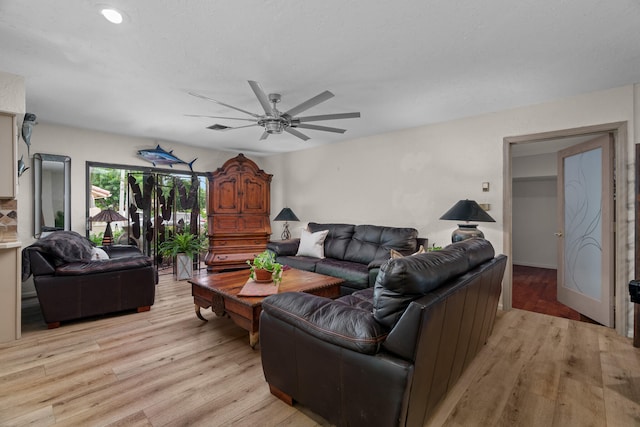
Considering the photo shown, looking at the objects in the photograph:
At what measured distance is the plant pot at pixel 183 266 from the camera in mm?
4832

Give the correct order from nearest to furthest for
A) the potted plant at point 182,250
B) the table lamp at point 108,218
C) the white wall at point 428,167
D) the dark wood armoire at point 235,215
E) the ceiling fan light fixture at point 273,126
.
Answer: the ceiling fan light fixture at point 273,126, the white wall at point 428,167, the table lamp at point 108,218, the potted plant at point 182,250, the dark wood armoire at point 235,215

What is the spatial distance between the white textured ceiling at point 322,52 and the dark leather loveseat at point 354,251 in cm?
170

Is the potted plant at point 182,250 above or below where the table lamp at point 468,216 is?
below

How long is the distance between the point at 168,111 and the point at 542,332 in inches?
187

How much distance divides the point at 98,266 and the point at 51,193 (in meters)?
1.90

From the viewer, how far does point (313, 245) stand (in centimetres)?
445

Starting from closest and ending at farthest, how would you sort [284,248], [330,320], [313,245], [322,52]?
[330,320]
[322,52]
[313,245]
[284,248]

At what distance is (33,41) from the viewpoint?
6.73ft

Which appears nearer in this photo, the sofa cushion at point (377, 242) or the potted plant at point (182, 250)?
the sofa cushion at point (377, 242)

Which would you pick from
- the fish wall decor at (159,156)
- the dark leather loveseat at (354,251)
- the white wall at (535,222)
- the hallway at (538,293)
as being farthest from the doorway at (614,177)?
the fish wall decor at (159,156)

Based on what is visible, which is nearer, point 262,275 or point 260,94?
point 260,94

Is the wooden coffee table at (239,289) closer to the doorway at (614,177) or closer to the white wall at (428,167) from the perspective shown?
the white wall at (428,167)

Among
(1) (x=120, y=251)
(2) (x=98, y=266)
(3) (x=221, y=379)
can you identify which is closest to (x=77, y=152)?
(1) (x=120, y=251)

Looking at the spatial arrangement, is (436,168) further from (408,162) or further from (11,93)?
(11,93)
